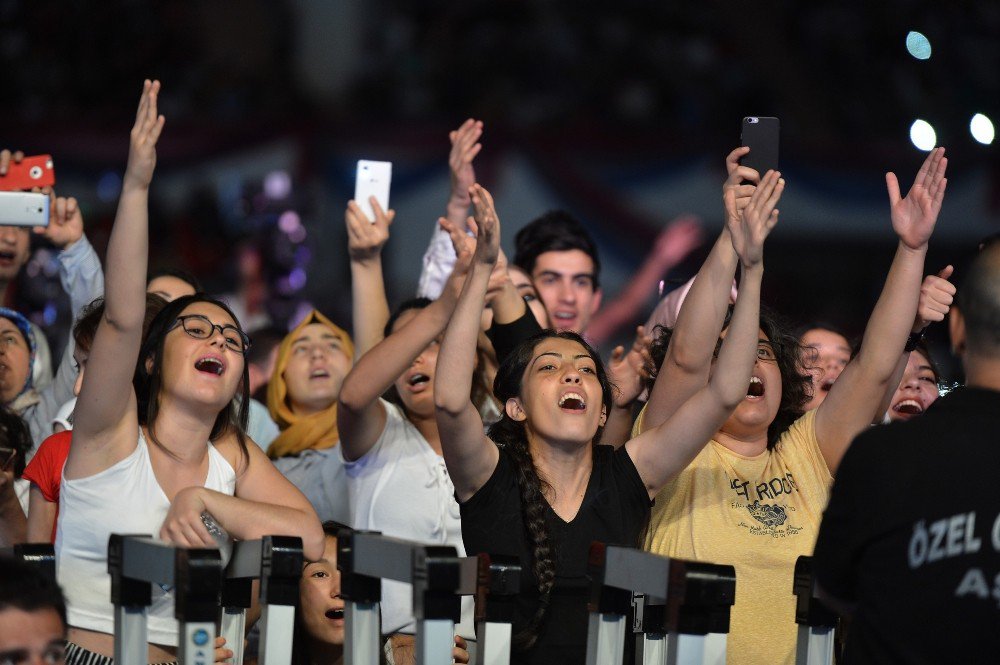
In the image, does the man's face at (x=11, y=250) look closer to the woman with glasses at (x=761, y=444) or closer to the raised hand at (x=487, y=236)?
the raised hand at (x=487, y=236)

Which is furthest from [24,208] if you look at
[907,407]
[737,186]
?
[907,407]

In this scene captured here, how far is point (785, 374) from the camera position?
3367 mm

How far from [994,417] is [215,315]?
176 cm

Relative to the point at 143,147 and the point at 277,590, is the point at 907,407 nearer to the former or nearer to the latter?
the point at 277,590

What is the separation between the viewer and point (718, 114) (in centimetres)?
1014

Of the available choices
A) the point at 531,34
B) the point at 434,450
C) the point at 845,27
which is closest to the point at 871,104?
the point at 845,27

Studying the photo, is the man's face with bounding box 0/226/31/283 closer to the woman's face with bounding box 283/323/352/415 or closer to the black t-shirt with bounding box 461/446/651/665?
the woman's face with bounding box 283/323/352/415

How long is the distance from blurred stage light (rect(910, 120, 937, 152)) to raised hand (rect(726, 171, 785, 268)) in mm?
485

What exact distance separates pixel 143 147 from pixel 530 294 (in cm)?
152

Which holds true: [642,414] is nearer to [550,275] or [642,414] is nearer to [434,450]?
[434,450]

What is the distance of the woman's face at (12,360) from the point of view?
12.8 ft

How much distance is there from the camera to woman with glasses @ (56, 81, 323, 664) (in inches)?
110

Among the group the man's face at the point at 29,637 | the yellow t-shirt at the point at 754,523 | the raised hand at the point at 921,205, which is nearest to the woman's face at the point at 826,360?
the yellow t-shirt at the point at 754,523

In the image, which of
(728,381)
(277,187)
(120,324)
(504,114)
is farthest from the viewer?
(504,114)
